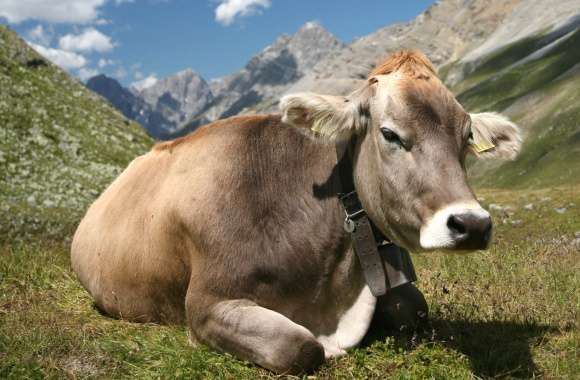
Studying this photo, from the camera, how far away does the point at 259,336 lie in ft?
19.8

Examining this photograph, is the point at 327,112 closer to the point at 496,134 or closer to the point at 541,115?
the point at 496,134

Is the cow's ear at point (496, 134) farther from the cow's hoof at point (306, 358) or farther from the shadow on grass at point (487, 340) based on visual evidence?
the cow's hoof at point (306, 358)

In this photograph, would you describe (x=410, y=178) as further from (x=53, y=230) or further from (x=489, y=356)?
→ (x=53, y=230)

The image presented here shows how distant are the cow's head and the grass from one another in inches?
51.8

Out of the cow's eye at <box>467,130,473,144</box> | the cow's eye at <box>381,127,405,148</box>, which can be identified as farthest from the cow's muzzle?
the cow's eye at <box>467,130,473,144</box>

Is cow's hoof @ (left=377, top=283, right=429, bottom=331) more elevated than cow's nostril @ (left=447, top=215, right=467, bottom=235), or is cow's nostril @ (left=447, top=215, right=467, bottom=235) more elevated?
cow's nostril @ (left=447, top=215, right=467, bottom=235)

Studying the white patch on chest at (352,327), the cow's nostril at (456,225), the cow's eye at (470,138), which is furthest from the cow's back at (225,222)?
the cow's nostril at (456,225)

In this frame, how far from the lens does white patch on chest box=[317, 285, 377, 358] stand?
6.44 m

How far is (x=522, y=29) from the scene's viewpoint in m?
196

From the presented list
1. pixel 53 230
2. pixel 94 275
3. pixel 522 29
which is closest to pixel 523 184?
pixel 53 230

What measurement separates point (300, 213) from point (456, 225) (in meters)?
2.21

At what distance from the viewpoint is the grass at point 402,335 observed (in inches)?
233

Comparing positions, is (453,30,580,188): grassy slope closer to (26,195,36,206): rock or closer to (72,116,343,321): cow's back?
(26,195,36,206): rock

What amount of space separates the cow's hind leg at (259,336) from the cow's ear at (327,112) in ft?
6.72
